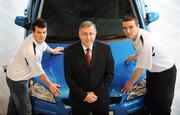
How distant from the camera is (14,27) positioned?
7055mm

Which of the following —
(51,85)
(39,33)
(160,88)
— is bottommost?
(160,88)

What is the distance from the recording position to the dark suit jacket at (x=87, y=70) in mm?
3650

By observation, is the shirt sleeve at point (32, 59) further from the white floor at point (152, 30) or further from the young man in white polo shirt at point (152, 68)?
the white floor at point (152, 30)

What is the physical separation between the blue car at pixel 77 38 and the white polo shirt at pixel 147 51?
12.4 inches

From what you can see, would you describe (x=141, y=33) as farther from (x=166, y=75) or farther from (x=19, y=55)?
(x=19, y=55)

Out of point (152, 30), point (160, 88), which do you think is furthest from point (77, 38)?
point (152, 30)

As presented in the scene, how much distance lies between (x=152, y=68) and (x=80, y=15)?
1308 mm

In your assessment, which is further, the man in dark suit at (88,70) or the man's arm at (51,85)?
the man's arm at (51,85)

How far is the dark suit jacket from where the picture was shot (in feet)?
12.0

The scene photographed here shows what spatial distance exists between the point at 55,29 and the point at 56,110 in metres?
1.15

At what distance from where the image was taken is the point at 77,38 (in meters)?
4.52

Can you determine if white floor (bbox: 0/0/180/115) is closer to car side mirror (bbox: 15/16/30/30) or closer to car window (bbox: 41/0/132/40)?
car side mirror (bbox: 15/16/30/30)

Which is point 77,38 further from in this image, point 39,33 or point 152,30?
point 152,30

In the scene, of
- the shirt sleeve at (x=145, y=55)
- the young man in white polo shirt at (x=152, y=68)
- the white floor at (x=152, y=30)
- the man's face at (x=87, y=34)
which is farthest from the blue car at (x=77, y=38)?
the white floor at (x=152, y=30)
